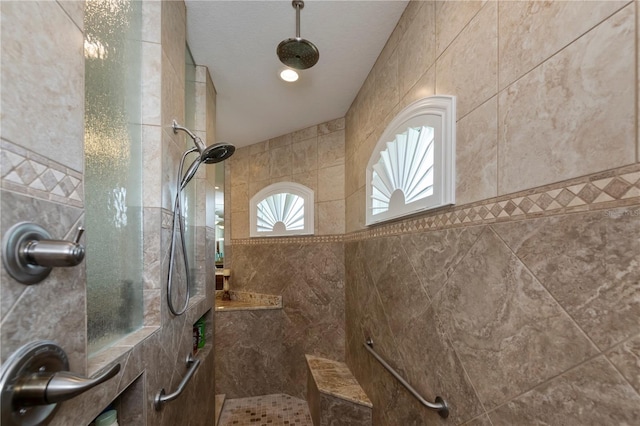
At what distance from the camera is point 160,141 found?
1.09m

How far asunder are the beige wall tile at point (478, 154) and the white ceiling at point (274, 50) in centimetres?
90

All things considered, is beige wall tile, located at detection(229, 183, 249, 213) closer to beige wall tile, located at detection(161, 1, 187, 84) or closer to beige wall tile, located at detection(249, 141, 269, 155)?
beige wall tile, located at detection(249, 141, 269, 155)

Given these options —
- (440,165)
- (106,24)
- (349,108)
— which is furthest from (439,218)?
(349,108)

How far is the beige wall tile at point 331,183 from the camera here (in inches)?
103

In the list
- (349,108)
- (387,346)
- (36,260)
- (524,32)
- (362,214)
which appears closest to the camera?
(36,260)

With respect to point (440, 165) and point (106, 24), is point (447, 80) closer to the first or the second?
point (440, 165)

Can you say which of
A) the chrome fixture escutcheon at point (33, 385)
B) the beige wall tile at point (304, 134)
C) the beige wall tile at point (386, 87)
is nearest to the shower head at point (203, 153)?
the chrome fixture escutcheon at point (33, 385)

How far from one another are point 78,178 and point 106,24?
62 cm

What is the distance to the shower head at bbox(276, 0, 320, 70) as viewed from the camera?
138cm

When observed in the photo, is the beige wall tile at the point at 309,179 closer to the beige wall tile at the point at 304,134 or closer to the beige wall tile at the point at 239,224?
the beige wall tile at the point at 304,134

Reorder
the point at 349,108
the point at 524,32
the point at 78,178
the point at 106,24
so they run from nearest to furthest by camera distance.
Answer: the point at 78,178 < the point at 524,32 < the point at 106,24 < the point at 349,108

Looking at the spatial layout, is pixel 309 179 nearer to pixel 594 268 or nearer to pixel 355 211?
pixel 355 211

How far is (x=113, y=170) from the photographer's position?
0.92 m

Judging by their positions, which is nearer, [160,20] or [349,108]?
[160,20]
